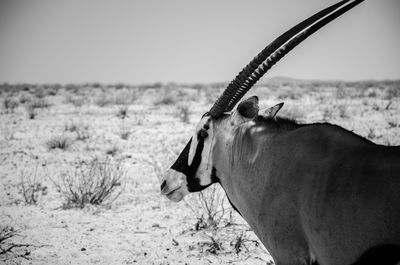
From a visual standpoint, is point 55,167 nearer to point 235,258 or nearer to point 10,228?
point 10,228

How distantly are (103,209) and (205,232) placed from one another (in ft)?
5.30

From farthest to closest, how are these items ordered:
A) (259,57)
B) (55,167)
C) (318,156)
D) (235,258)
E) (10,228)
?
(55,167), (10,228), (235,258), (259,57), (318,156)

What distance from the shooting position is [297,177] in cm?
179

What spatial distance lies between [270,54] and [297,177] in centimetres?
92

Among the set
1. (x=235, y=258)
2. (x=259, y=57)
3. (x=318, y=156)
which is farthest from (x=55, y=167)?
(x=318, y=156)

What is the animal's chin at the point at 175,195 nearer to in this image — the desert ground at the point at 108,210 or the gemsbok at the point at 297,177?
the gemsbok at the point at 297,177

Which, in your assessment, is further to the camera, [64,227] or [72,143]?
[72,143]

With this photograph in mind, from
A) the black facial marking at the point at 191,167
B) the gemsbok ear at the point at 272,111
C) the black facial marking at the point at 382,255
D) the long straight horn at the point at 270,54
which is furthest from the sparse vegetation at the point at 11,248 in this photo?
the black facial marking at the point at 382,255

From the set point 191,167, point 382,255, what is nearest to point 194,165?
point 191,167

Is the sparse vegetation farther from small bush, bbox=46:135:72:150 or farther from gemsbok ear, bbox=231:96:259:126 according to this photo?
A: small bush, bbox=46:135:72:150

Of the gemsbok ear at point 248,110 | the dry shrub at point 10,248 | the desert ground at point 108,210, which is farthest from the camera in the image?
the desert ground at point 108,210

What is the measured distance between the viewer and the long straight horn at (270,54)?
2.03m

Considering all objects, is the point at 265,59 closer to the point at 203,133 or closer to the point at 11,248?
the point at 203,133

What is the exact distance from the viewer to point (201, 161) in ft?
8.38
